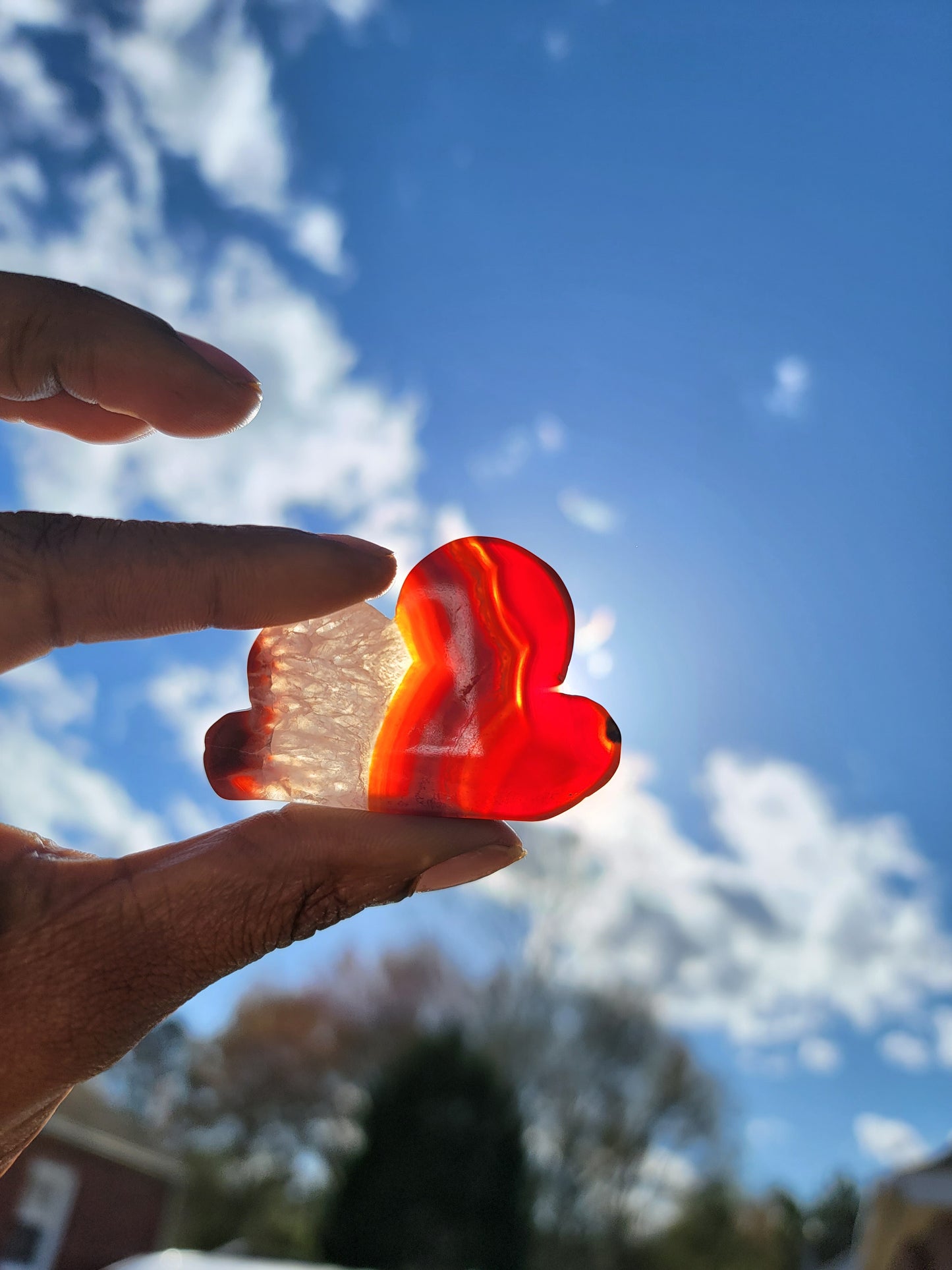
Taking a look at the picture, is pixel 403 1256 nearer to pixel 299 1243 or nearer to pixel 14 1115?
pixel 299 1243

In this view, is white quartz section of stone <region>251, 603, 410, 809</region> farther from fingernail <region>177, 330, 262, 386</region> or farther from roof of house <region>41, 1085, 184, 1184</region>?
roof of house <region>41, 1085, 184, 1184</region>

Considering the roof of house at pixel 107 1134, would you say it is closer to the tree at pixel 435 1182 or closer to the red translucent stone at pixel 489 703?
the tree at pixel 435 1182

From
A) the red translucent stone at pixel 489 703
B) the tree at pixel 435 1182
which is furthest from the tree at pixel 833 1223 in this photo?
the red translucent stone at pixel 489 703

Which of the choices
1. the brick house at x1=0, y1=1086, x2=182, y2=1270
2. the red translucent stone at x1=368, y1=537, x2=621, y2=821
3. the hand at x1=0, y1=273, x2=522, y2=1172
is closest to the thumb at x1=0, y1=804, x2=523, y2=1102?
the hand at x1=0, y1=273, x2=522, y2=1172

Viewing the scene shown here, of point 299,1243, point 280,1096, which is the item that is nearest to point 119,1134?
point 280,1096

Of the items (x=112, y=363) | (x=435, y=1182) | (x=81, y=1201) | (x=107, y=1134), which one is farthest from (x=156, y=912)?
(x=107, y=1134)
